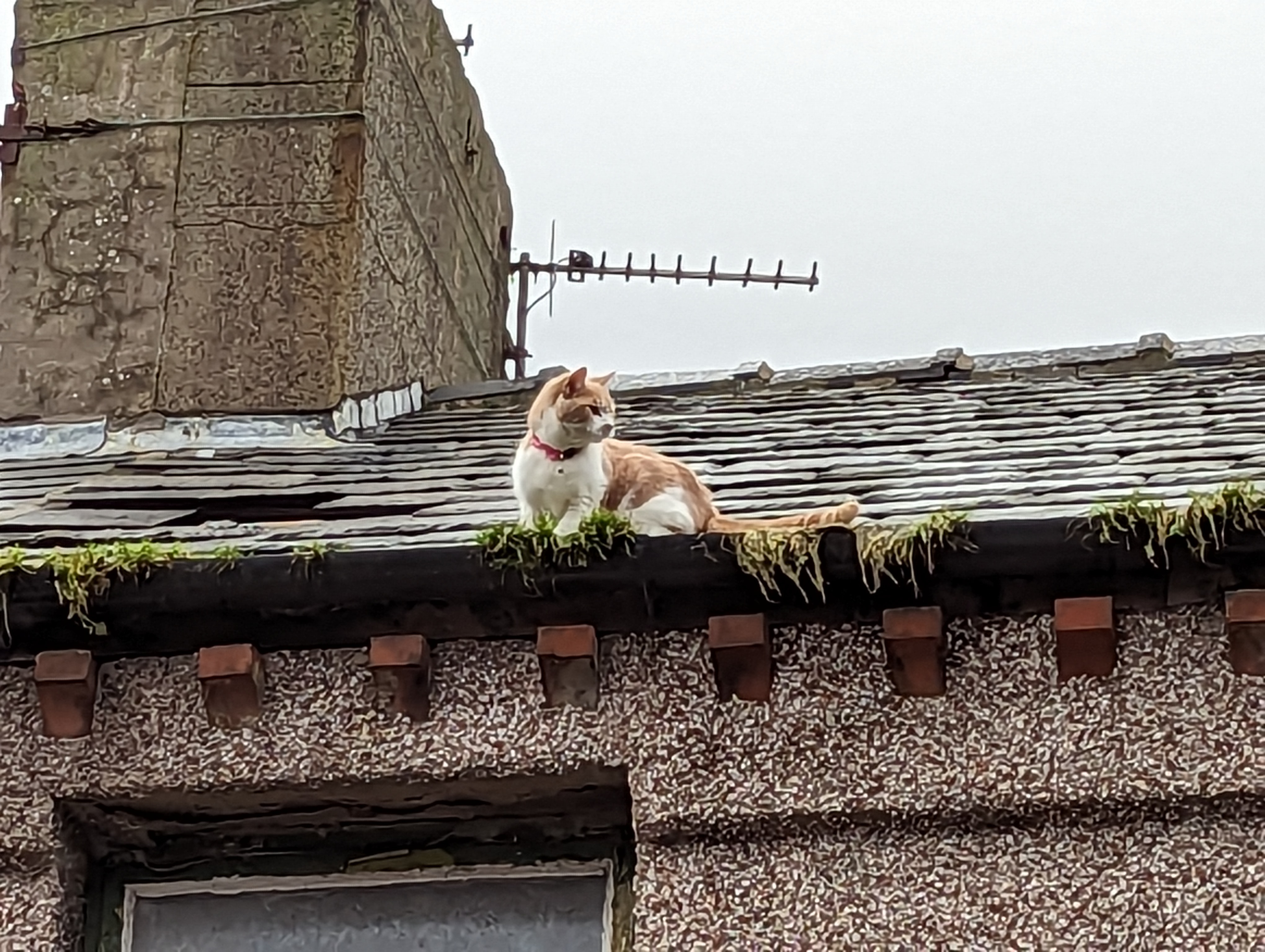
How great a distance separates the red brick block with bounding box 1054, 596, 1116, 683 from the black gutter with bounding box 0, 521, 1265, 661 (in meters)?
0.05

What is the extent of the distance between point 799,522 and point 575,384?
0.74m

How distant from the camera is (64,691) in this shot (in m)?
4.58

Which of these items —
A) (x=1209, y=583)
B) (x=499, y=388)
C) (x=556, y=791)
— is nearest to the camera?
(x=1209, y=583)

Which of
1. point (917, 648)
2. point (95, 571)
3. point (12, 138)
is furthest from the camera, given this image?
point (12, 138)

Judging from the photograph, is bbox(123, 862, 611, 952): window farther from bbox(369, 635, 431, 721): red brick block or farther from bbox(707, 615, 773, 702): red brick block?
bbox(707, 615, 773, 702): red brick block

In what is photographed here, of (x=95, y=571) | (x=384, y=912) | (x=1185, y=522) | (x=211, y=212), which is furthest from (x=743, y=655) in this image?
(x=211, y=212)

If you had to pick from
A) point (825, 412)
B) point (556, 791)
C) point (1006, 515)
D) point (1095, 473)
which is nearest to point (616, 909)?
A: point (556, 791)

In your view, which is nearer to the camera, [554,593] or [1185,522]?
[1185,522]

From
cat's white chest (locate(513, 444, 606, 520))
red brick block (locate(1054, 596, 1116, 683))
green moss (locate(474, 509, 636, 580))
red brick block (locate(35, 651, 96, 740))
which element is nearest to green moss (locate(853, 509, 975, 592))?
red brick block (locate(1054, 596, 1116, 683))

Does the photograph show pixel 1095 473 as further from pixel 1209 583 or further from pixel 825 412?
pixel 825 412

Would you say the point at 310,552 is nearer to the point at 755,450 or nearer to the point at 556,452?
the point at 556,452

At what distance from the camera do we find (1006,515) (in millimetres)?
4438

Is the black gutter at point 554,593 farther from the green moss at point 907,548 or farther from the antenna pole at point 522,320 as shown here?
the antenna pole at point 522,320

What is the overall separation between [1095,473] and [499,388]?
3.03 m
